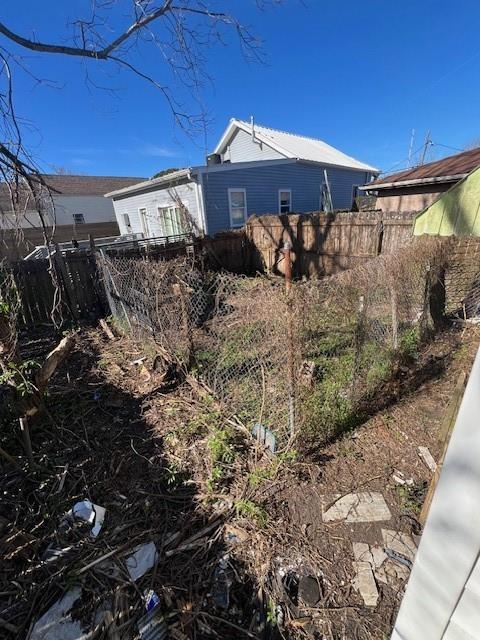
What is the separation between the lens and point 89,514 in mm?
2318

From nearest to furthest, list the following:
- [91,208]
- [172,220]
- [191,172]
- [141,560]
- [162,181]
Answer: [141,560] < [191,172] < [162,181] < [172,220] < [91,208]

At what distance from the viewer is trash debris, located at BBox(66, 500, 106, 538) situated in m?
2.27

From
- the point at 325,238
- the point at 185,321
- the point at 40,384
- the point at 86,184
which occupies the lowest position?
the point at 40,384

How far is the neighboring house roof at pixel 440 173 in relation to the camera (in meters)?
7.99

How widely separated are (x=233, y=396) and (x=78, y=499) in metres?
1.80

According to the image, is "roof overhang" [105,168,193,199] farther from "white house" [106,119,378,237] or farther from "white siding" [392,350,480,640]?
"white siding" [392,350,480,640]

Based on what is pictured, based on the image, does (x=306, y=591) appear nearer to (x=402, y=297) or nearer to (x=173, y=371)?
(x=173, y=371)

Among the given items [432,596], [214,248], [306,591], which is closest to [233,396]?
[306,591]

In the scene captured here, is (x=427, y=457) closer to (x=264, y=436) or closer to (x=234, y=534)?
(x=264, y=436)

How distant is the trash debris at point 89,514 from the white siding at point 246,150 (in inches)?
618

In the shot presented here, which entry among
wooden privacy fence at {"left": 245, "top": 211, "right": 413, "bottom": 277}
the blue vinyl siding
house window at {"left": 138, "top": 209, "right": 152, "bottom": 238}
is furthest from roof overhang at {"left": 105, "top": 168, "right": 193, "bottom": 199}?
wooden privacy fence at {"left": 245, "top": 211, "right": 413, "bottom": 277}

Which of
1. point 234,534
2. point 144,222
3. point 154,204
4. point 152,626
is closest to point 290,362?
point 234,534

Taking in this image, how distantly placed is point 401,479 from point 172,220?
12980 mm

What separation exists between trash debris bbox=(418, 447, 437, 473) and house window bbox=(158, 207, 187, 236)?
11.2 m
